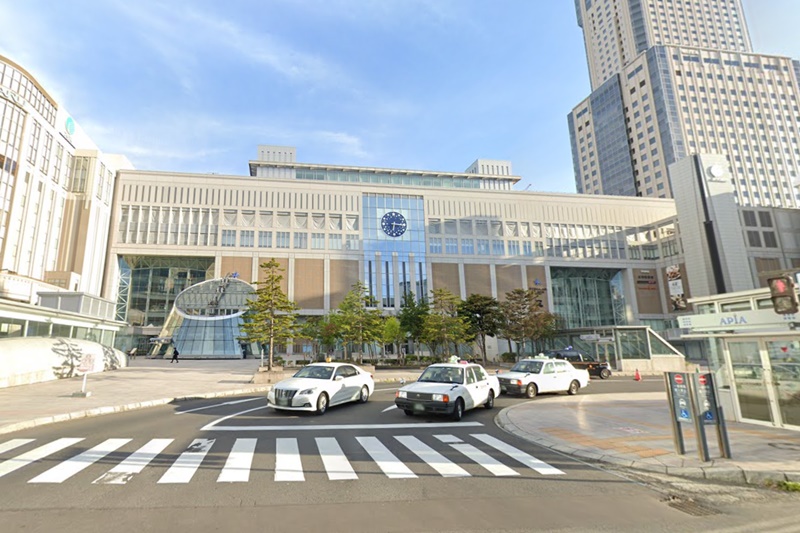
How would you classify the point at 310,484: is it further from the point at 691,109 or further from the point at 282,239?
the point at 691,109

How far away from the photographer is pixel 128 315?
209 feet

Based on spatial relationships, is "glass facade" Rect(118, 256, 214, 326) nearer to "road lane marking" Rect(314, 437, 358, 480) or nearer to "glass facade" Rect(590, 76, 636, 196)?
"road lane marking" Rect(314, 437, 358, 480)

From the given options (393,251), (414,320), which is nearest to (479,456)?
(414,320)

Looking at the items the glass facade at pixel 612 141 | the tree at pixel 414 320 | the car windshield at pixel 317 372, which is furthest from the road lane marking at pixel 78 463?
the glass facade at pixel 612 141

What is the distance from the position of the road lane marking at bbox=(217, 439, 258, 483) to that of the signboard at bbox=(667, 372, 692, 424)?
774 cm

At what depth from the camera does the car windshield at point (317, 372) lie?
14094 mm

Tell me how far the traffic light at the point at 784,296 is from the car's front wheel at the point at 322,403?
11.2 m

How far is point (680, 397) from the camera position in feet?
25.4

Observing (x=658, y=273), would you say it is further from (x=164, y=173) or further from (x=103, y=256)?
(x=103, y=256)

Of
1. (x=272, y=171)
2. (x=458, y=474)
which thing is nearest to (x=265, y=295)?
(x=458, y=474)

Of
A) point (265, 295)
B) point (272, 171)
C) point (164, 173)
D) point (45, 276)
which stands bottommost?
point (265, 295)

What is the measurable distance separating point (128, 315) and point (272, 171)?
38103 mm

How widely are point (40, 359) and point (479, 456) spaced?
73.8 ft

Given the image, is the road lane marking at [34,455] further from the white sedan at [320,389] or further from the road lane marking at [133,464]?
the white sedan at [320,389]
